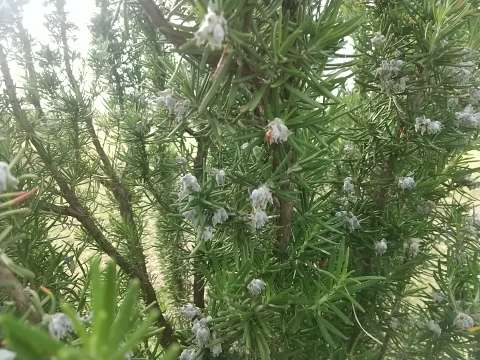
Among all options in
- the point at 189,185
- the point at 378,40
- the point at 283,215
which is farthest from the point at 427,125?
the point at 189,185

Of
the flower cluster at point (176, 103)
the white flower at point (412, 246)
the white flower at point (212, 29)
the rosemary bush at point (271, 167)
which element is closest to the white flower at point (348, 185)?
the rosemary bush at point (271, 167)

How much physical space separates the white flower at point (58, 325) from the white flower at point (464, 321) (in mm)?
624

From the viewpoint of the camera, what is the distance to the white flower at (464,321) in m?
0.69

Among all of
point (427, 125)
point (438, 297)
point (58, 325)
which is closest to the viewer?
point (58, 325)

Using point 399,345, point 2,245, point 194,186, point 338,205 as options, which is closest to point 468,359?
point 399,345

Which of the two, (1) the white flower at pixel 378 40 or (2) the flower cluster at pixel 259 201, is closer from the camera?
(2) the flower cluster at pixel 259 201

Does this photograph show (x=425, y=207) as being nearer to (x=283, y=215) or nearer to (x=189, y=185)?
(x=283, y=215)

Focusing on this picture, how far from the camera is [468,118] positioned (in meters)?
0.68

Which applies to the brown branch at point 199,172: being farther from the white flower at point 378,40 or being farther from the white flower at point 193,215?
the white flower at point 378,40

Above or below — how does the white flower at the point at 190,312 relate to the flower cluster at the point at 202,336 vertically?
above

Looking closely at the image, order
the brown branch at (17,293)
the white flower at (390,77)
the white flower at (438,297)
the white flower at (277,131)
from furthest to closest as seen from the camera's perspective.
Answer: the white flower at (438,297)
the white flower at (390,77)
the white flower at (277,131)
the brown branch at (17,293)

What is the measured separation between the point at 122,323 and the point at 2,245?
0.19m

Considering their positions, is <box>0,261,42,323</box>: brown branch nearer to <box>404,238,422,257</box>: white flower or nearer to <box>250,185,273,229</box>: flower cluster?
<box>250,185,273,229</box>: flower cluster

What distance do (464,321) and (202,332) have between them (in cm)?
42
